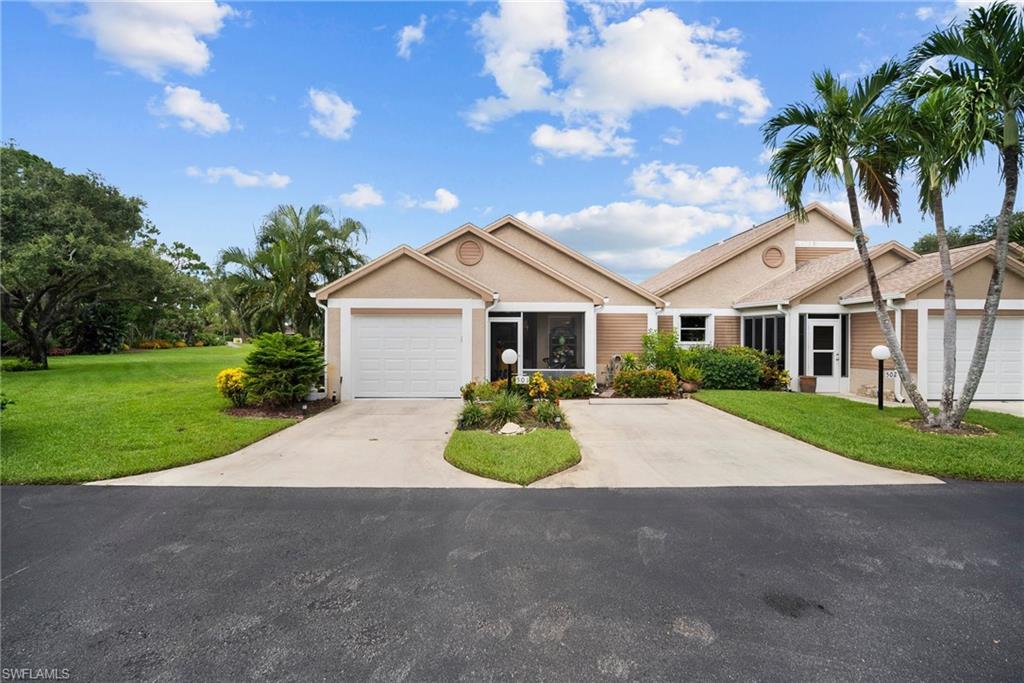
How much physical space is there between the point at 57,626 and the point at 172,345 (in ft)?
187

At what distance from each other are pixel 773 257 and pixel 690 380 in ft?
24.5

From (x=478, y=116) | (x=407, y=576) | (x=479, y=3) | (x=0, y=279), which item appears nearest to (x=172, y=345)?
(x=0, y=279)

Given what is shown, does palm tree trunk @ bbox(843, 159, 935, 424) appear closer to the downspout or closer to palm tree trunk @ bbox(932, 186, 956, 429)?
palm tree trunk @ bbox(932, 186, 956, 429)

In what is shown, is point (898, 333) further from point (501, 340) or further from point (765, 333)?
point (501, 340)

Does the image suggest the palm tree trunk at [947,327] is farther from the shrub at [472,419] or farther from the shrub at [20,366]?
the shrub at [20,366]

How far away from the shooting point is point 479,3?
13578mm

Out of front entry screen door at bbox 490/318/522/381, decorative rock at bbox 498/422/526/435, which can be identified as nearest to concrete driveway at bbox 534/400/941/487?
decorative rock at bbox 498/422/526/435

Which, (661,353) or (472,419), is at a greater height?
(661,353)

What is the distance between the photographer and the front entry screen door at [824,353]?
14594 millimetres

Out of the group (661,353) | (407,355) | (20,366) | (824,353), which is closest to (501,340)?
(407,355)

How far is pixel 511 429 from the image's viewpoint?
8570 mm

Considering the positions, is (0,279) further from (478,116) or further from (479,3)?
(479,3)

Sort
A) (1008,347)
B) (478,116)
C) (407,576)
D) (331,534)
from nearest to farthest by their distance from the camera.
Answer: (407,576) → (331,534) → (1008,347) → (478,116)

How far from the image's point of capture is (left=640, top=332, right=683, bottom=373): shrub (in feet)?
48.4
